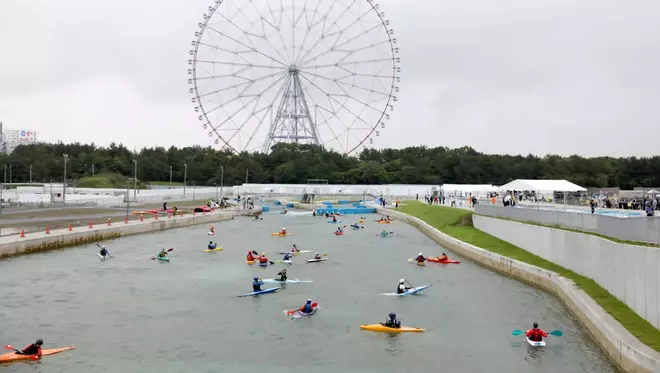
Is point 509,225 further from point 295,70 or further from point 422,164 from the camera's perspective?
point 422,164

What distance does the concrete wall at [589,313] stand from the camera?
1927cm

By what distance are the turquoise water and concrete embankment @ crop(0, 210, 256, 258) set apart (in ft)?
3.56

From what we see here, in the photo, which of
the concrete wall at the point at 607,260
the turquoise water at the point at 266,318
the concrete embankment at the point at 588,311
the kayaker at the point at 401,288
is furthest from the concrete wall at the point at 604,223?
the kayaker at the point at 401,288

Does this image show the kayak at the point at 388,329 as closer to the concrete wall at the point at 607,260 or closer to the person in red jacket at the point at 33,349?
the concrete wall at the point at 607,260

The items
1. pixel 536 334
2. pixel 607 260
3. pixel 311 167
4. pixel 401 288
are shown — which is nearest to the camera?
pixel 536 334

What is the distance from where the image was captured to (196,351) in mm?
26188

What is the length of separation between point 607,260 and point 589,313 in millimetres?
2937

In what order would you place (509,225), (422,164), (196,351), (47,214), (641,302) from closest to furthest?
(641,302)
(196,351)
(509,225)
(47,214)
(422,164)

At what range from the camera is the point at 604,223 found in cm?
3017

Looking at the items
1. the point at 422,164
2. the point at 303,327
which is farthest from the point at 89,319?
the point at 422,164

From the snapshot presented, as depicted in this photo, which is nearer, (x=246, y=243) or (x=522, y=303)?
(x=522, y=303)

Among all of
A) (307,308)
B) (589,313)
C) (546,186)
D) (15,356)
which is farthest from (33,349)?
(546,186)

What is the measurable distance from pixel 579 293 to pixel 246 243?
136ft

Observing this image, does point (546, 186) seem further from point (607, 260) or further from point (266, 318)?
point (266, 318)
